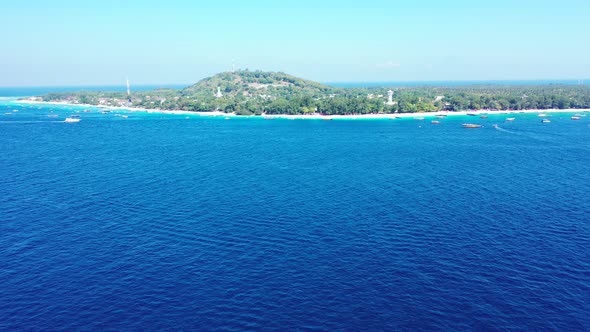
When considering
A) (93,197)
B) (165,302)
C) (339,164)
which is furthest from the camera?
(339,164)

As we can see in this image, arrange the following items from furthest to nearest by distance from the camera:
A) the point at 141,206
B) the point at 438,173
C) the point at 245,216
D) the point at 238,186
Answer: the point at 438,173 → the point at 238,186 → the point at 141,206 → the point at 245,216

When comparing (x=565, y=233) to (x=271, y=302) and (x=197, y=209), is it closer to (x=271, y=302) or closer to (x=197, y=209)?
(x=271, y=302)

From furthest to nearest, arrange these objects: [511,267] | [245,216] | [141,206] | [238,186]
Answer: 1. [238,186]
2. [141,206]
3. [245,216]
4. [511,267]

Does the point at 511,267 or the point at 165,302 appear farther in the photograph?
the point at 511,267

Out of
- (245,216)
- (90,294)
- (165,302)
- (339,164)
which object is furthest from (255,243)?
(339,164)

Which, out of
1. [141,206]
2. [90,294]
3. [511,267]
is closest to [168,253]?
[90,294]

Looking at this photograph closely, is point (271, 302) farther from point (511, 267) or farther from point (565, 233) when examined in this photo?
point (565, 233)
